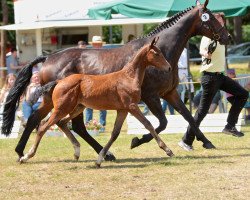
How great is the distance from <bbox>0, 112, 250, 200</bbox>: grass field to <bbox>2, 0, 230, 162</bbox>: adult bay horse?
18.4 inches

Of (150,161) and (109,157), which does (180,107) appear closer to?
(150,161)

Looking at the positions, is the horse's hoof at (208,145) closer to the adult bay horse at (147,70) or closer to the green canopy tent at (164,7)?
the adult bay horse at (147,70)

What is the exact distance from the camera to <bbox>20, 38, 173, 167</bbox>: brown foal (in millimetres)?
9977

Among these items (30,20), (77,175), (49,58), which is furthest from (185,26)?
(30,20)

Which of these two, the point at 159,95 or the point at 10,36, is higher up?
the point at 159,95

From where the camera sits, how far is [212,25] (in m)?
11.1

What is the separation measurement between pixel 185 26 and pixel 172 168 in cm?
244

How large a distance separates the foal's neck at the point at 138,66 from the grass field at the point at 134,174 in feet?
3.91

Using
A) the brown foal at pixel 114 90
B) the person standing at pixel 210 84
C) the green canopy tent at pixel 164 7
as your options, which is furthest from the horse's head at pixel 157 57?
the green canopy tent at pixel 164 7

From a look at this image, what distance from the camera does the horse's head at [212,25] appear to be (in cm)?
1108

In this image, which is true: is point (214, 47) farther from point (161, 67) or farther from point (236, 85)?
point (161, 67)

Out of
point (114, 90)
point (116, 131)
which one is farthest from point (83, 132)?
point (114, 90)

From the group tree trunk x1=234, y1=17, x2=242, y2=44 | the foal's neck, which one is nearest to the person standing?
the foal's neck

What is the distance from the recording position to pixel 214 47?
11.8m
